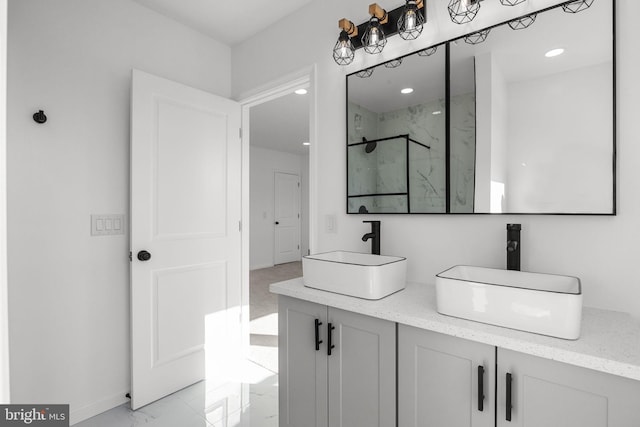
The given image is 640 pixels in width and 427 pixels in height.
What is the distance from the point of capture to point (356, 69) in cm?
180

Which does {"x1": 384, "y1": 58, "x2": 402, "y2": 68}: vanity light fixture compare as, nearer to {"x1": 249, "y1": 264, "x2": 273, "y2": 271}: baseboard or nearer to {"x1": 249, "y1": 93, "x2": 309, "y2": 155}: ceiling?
{"x1": 249, "y1": 93, "x2": 309, "y2": 155}: ceiling

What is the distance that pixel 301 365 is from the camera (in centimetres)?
141

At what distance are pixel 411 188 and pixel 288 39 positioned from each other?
137cm

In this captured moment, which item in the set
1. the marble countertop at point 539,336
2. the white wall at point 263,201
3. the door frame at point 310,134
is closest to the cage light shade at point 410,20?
the door frame at point 310,134

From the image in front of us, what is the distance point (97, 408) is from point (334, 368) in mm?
1627

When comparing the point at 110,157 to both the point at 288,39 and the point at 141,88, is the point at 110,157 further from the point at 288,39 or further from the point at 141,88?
the point at 288,39

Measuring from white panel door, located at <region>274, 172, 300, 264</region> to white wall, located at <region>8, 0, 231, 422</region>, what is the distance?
16.0 feet

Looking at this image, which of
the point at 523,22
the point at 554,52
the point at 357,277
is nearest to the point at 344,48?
the point at 523,22

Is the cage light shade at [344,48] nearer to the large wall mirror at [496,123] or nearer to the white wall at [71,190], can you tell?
the large wall mirror at [496,123]

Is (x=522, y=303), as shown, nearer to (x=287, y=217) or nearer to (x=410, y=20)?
(x=410, y=20)

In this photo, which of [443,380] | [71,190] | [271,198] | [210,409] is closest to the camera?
[443,380]

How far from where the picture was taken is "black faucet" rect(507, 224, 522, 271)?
1197 millimetres

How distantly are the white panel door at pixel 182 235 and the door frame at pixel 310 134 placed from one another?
7cm

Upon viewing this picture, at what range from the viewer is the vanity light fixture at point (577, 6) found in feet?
3.75
